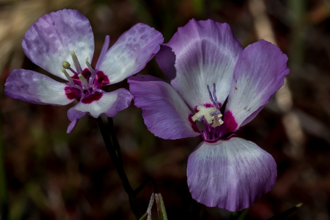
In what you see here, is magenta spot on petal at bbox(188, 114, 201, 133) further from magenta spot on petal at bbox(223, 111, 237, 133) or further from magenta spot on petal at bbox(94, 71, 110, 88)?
magenta spot on petal at bbox(94, 71, 110, 88)

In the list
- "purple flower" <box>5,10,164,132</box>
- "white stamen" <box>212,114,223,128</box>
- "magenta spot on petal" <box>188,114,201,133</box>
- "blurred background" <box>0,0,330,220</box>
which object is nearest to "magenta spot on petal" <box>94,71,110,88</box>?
"purple flower" <box>5,10,164,132</box>

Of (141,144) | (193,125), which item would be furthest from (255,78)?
(141,144)

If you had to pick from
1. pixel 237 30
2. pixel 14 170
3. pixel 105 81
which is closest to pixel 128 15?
pixel 237 30

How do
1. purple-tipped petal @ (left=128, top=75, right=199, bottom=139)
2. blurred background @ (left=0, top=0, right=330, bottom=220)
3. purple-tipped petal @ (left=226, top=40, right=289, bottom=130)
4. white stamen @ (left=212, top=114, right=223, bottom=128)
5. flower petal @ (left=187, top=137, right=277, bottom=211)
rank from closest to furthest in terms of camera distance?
flower petal @ (left=187, top=137, right=277, bottom=211) < purple-tipped petal @ (left=128, top=75, right=199, bottom=139) < purple-tipped petal @ (left=226, top=40, right=289, bottom=130) < white stamen @ (left=212, top=114, right=223, bottom=128) < blurred background @ (left=0, top=0, right=330, bottom=220)

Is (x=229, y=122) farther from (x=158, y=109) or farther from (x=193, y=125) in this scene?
(x=158, y=109)

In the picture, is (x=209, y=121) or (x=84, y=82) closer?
(x=209, y=121)

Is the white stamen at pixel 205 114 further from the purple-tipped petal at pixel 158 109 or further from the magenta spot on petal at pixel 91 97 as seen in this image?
the magenta spot on petal at pixel 91 97

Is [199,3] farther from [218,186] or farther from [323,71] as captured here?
[218,186]

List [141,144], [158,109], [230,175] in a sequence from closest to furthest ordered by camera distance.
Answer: [230,175]
[158,109]
[141,144]
